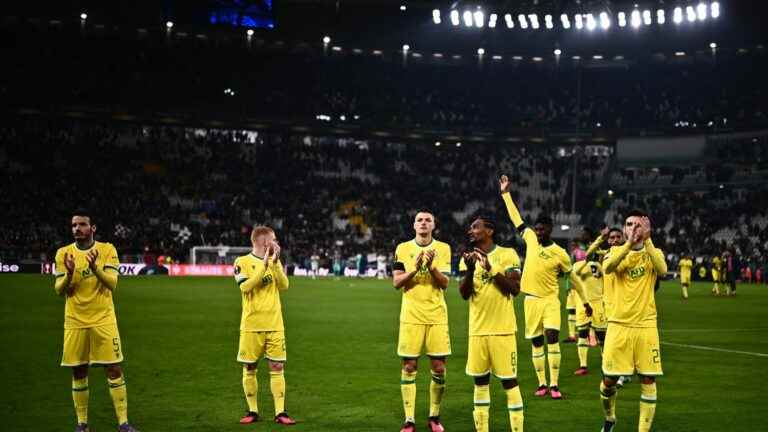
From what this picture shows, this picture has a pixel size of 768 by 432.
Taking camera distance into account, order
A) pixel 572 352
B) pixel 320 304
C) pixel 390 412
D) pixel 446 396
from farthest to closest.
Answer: pixel 320 304
pixel 572 352
pixel 446 396
pixel 390 412

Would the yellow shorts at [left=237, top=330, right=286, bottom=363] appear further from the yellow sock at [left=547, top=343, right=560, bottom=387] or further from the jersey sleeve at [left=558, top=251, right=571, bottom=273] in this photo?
the jersey sleeve at [left=558, top=251, right=571, bottom=273]

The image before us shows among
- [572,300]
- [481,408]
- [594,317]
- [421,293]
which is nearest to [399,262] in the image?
[421,293]

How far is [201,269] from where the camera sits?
181ft

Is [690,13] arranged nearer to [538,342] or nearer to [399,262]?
[538,342]

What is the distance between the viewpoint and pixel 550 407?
12.2m

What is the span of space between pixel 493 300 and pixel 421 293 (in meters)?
1.39

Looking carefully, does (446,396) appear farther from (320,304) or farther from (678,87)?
(678,87)

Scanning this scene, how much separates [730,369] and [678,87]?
60.7m

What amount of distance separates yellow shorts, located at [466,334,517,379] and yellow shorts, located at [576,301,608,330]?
716cm

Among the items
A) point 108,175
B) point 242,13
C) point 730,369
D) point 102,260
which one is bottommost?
point 730,369

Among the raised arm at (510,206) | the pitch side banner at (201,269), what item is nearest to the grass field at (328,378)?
the raised arm at (510,206)

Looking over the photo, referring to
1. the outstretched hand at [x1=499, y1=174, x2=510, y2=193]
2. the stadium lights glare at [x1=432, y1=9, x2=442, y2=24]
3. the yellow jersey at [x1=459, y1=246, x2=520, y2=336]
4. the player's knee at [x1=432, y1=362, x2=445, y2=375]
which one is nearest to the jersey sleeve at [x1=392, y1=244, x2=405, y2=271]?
the yellow jersey at [x1=459, y1=246, x2=520, y2=336]

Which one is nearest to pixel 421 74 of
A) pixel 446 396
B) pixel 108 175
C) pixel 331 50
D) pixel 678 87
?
pixel 331 50

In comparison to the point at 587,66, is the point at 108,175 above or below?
below
